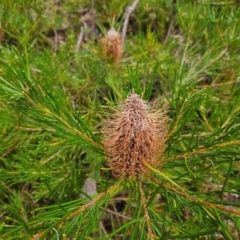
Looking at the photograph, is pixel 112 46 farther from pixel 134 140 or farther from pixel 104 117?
pixel 134 140

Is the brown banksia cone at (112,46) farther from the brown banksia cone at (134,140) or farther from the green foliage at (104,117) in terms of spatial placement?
the brown banksia cone at (134,140)

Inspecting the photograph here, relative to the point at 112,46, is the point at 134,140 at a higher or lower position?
lower

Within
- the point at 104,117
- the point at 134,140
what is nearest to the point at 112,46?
the point at 104,117

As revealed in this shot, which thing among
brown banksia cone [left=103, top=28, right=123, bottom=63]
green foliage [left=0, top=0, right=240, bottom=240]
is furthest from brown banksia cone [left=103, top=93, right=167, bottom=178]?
brown banksia cone [left=103, top=28, right=123, bottom=63]

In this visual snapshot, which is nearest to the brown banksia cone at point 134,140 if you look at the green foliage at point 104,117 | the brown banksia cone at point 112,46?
the green foliage at point 104,117

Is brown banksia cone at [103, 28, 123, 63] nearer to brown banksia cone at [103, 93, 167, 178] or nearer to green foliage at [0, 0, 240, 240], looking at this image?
green foliage at [0, 0, 240, 240]

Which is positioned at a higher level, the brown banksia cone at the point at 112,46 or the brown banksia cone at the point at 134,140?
the brown banksia cone at the point at 112,46
